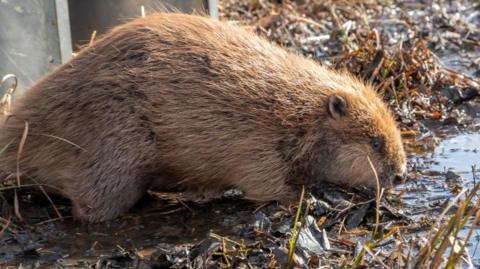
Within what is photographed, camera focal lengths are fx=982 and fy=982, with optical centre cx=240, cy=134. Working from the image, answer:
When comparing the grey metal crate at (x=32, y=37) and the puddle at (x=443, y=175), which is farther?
the grey metal crate at (x=32, y=37)

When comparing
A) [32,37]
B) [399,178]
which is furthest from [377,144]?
[32,37]

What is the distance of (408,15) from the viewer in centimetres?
898

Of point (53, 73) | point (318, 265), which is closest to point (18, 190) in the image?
point (53, 73)

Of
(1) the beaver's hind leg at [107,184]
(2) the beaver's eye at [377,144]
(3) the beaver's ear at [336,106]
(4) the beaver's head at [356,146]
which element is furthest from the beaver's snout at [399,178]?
(1) the beaver's hind leg at [107,184]

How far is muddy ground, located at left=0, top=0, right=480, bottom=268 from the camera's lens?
4.54 m

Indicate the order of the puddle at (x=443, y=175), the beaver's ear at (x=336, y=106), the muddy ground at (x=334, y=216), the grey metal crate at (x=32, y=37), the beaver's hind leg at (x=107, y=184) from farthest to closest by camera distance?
1. the grey metal crate at (x=32, y=37)
2. the beaver's ear at (x=336, y=106)
3. the puddle at (x=443, y=175)
4. the beaver's hind leg at (x=107, y=184)
5. the muddy ground at (x=334, y=216)

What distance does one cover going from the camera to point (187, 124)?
521cm

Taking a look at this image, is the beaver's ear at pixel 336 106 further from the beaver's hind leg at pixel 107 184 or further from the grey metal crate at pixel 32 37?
the grey metal crate at pixel 32 37

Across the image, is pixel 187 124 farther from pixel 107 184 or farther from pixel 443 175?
pixel 443 175

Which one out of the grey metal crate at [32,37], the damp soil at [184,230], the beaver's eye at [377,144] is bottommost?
the damp soil at [184,230]

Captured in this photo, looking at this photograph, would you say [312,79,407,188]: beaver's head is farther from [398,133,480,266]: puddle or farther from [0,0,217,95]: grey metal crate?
[0,0,217,95]: grey metal crate

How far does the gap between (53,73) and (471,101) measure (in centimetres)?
312

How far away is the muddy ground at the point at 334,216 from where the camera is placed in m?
4.54

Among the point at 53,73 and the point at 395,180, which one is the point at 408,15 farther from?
the point at 53,73
